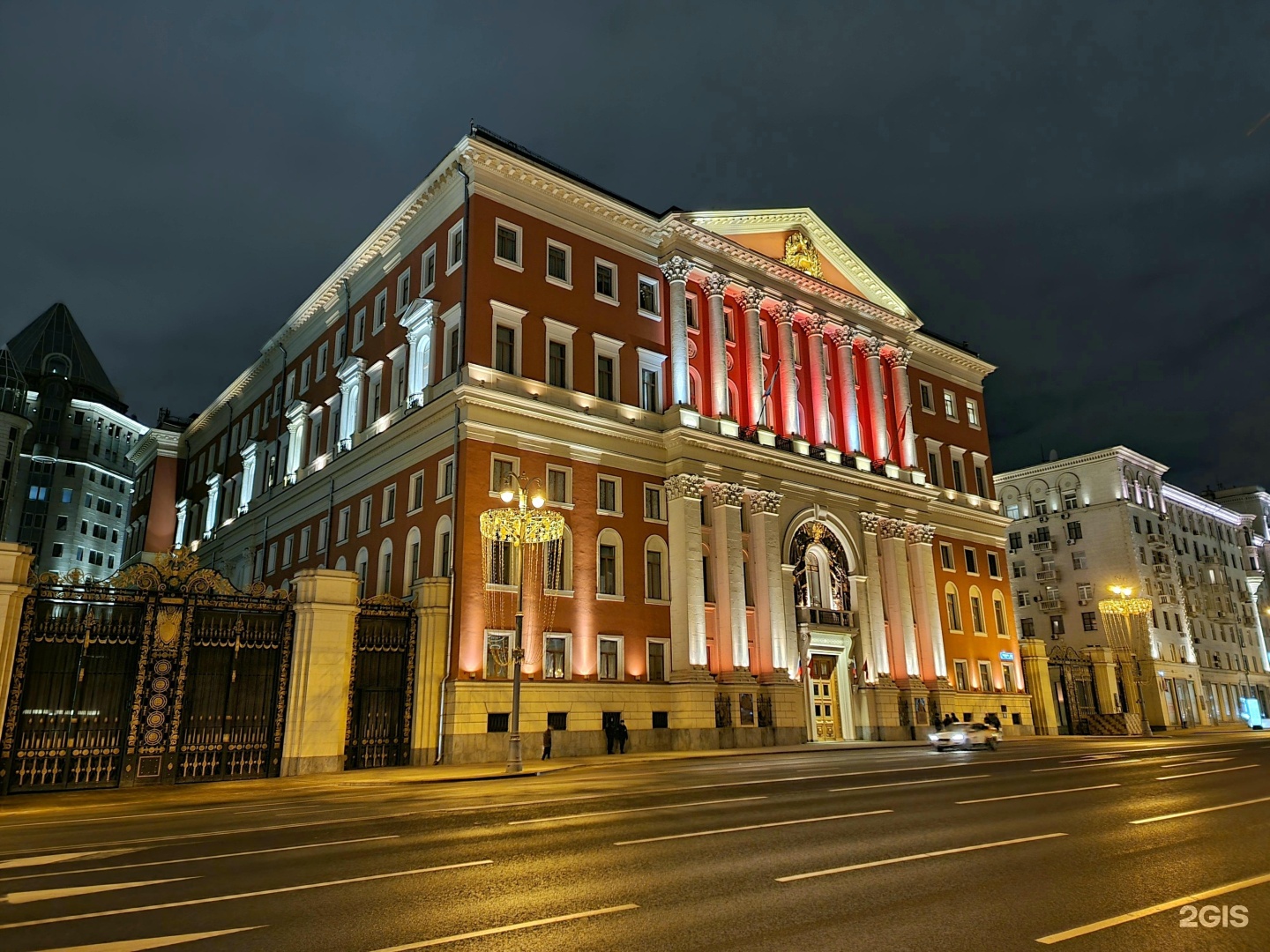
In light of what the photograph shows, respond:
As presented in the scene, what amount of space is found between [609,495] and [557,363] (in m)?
6.14

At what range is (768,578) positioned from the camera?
134 feet

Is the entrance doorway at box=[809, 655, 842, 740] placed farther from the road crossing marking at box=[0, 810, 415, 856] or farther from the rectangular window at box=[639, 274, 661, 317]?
the road crossing marking at box=[0, 810, 415, 856]

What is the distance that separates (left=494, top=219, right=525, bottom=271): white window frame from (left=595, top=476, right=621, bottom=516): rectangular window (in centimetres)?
972

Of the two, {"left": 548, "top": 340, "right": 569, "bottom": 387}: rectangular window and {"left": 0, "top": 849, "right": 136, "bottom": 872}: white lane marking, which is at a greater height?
{"left": 548, "top": 340, "right": 569, "bottom": 387}: rectangular window

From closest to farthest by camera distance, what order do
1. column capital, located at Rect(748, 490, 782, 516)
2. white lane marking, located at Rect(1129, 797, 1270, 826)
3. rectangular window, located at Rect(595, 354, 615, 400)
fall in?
1. white lane marking, located at Rect(1129, 797, 1270, 826)
2. rectangular window, located at Rect(595, 354, 615, 400)
3. column capital, located at Rect(748, 490, 782, 516)

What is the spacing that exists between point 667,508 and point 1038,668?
30.0m

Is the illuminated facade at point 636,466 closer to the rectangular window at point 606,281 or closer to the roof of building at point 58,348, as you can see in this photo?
the rectangular window at point 606,281

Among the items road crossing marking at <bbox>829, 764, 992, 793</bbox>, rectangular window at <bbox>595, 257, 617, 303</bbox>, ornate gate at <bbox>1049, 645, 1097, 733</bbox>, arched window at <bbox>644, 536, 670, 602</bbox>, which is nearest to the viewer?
road crossing marking at <bbox>829, 764, 992, 793</bbox>

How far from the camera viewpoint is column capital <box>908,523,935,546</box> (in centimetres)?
5009

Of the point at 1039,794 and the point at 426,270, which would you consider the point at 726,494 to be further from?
the point at 1039,794

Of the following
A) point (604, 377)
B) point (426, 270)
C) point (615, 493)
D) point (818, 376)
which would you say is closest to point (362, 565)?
point (615, 493)

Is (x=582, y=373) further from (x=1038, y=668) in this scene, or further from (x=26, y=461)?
(x=26, y=461)

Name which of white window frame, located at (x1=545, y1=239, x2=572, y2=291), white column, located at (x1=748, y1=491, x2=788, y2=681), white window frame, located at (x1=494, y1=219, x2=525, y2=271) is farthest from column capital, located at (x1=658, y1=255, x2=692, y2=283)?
white column, located at (x1=748, y1=491, x2=788, y2=681)

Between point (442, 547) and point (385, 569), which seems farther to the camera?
point (385, 569)
